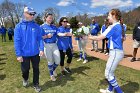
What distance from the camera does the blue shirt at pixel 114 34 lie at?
6.02m

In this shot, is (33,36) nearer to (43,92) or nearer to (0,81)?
(43,92)

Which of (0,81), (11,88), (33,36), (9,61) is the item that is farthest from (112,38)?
(9,61)

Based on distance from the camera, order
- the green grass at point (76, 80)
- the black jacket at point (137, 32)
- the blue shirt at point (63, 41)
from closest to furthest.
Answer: the green grass at point (76, 80)
the blue shirt at point (63, 41)
the black jacket at point (137, 32)

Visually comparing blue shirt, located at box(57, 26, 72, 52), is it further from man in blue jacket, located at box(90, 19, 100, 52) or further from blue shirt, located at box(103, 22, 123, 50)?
man in blue jacket, located at box(90, 19, 100, 52)

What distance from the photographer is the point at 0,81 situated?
8391 mm

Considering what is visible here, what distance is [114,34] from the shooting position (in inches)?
239

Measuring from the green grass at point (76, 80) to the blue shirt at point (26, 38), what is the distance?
119 cm

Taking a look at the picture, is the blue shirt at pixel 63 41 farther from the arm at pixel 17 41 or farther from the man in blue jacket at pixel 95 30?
the man in blue jacket at pixel 95 30

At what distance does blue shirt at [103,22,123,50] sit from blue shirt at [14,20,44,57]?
1878mm

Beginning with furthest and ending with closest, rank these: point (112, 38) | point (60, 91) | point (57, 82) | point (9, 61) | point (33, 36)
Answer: point (9, 61)
point (57, 82)
point (60, 91)
point (33, 36)
point (112, 38)

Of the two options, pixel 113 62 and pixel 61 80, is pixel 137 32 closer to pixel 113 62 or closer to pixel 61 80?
pixel 61 80

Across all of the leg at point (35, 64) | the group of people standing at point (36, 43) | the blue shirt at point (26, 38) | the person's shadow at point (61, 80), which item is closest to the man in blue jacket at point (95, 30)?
the person's shadow at point (61, 80)

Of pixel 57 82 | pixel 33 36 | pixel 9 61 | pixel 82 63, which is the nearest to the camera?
pixel 33 36

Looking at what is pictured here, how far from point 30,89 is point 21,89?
0.94 ft
